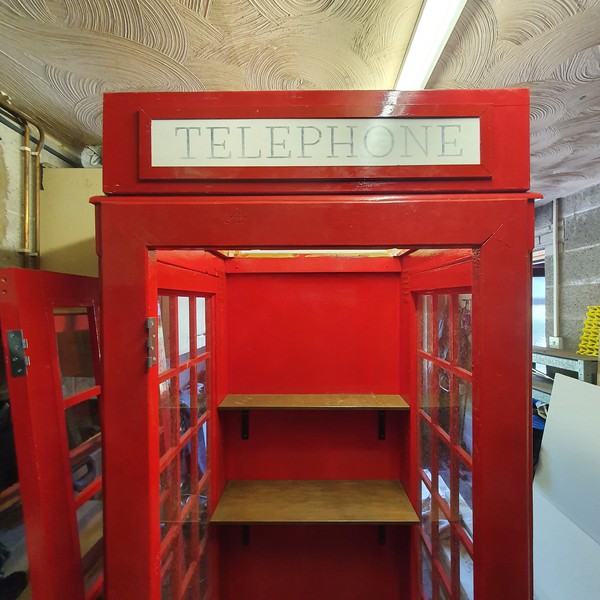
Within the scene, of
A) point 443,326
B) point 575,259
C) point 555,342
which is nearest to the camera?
point 443,326

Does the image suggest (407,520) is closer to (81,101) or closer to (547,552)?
(547,552)

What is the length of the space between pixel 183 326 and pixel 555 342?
354 cm

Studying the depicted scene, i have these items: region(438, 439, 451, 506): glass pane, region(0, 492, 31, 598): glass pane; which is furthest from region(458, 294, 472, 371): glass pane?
region(0, 492, 31, 598): glass pane

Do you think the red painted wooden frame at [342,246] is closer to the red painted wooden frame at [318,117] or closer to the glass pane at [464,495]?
the red painted wooden frame at [318,117]

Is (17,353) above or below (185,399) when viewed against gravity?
above

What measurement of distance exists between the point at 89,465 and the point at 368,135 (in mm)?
1647

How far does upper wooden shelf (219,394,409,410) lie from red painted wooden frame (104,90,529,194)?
4.20ft

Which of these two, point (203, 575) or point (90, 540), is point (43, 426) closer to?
point (90, 540)

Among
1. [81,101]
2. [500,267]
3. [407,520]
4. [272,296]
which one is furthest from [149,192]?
[407,520]

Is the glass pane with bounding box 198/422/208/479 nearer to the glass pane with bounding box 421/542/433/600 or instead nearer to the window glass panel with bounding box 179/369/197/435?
the window glass panel with bounding box 179/369/197/435

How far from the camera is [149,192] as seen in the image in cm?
85

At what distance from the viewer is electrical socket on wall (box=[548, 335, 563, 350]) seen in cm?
320

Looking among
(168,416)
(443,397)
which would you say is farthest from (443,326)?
(168,416)

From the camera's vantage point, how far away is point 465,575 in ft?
4.41
